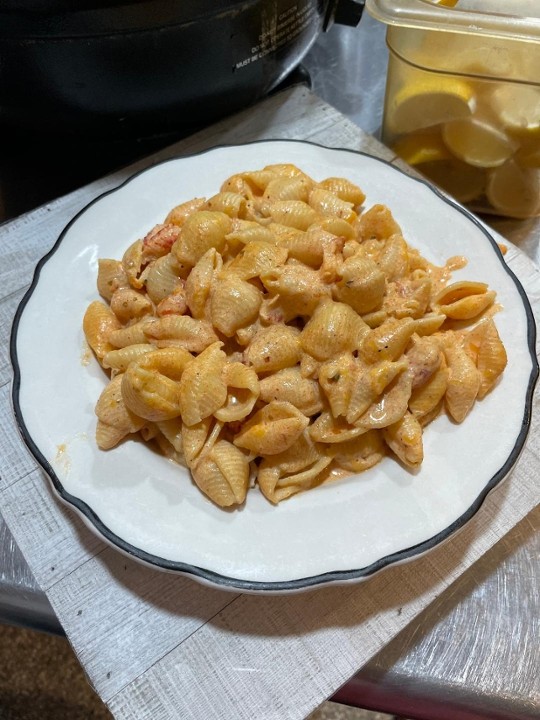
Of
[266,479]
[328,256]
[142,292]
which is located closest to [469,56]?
[328,256]

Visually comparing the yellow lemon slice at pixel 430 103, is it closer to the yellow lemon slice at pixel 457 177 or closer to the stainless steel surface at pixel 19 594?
the yellow lemon slice at pixel 457 177

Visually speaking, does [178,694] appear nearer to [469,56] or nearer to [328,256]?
[328,256]

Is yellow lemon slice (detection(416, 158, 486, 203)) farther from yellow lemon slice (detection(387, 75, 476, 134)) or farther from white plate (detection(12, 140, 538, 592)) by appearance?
white plate (detection(12, 140, 538, 592))

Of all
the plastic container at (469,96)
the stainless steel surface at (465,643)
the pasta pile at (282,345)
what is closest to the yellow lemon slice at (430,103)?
the plastic container at (469,96)

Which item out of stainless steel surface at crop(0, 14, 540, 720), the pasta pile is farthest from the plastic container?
stainless steel surface at crop(0, 14, 540, 720)

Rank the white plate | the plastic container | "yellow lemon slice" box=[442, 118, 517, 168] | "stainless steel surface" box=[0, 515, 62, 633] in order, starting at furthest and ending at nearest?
"yellow lemon slice" box=[442, 118, 517, 168], the plastic container, "stainless steel surface" box=[0, 515, 62, 633], the white plate
